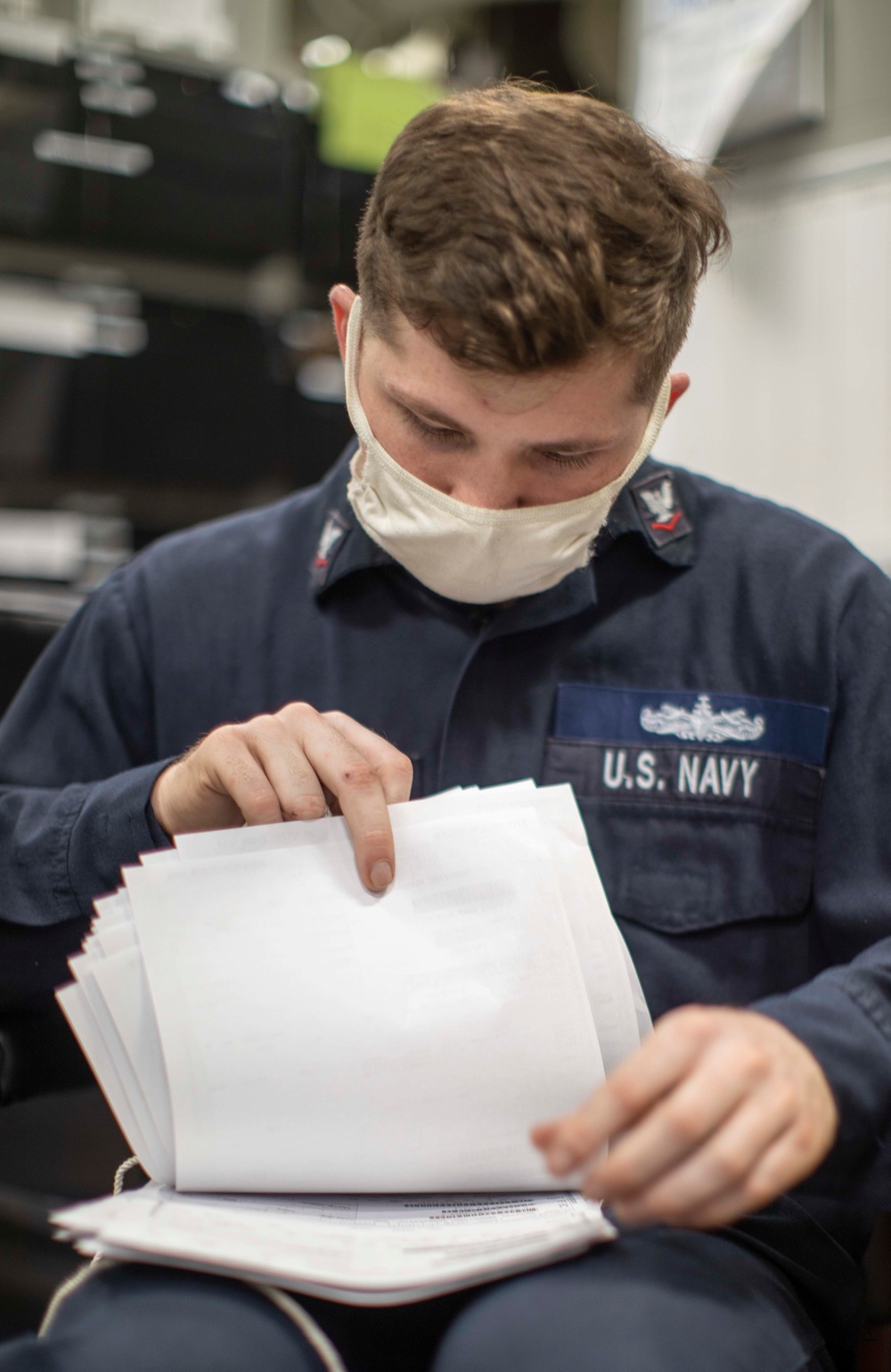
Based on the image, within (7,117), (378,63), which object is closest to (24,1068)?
(7,117)

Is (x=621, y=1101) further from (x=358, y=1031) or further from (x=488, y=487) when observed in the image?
(x=488, y=487)

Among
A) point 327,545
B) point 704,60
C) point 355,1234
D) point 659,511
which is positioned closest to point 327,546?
point 327,545

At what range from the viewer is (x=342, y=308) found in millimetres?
826

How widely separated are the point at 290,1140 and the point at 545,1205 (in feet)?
0.42

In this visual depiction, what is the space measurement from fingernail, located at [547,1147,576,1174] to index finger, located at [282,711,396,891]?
0.18 m

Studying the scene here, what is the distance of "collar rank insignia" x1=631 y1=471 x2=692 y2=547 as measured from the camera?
854 mm

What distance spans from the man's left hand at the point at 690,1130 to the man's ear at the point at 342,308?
0.53 metres

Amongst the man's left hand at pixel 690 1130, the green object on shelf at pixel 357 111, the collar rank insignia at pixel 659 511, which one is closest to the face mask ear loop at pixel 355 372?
the collar rank insignia at pixel 659 511

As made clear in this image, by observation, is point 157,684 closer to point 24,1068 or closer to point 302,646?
point 302,646

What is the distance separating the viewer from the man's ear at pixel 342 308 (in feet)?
2.68

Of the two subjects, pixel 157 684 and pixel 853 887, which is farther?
pixel 157 684

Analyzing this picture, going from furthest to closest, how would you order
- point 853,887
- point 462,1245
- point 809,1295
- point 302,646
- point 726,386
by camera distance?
point 726,386 < point 302,646 < point 853,887 < point 809,1295 < point 462,1245

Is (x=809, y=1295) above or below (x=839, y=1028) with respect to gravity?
below

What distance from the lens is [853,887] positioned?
76 cm
